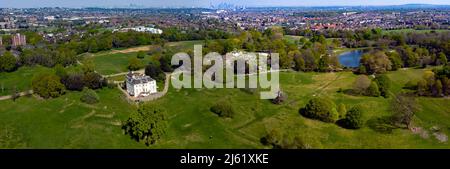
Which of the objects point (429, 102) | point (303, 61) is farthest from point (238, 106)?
point (303, 61)

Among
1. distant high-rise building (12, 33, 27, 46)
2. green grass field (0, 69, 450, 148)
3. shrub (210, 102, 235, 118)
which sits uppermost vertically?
distant high-rise building (12, 33, 27, 46)

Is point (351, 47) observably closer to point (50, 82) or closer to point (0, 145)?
point (50, 82)

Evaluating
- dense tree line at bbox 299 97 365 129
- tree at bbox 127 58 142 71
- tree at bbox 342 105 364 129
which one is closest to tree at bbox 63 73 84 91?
tree at bbox 127 58 142 71

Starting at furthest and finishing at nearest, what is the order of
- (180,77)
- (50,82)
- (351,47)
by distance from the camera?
(351,47), (180,77), (50,82)

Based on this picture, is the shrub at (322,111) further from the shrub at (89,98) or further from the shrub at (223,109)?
the shrub at (89,98)

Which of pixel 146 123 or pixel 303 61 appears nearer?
pixel 146 123

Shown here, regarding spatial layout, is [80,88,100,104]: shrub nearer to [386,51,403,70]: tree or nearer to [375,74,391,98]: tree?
[375,74,391,98]: tree

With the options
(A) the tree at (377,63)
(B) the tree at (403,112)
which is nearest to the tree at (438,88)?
(B) the tree at (403,112)
